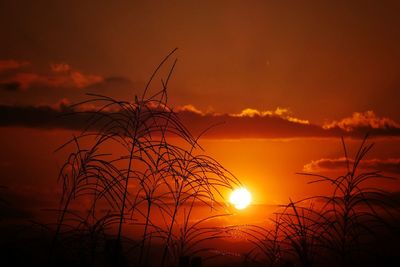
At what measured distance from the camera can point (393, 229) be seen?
645cm

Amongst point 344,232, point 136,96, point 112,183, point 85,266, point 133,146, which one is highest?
point 136,96

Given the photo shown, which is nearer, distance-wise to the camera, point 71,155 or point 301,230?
point 71,155

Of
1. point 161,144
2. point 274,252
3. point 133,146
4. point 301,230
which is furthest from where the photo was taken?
A: point 274,252

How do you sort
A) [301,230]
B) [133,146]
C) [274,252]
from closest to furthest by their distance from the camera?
1. [133,146]
2. [301,230]
3. [274,252]

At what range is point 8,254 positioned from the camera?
7.02 metres

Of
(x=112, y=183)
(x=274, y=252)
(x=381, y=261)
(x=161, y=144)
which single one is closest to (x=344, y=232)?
(x=381, y=261)

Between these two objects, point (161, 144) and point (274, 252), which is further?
point (274, 252)

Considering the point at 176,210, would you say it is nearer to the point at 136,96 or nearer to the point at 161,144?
the point at 161,144

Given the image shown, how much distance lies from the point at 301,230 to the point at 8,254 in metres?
4.90

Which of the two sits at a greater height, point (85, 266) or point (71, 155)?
point (71, 155)

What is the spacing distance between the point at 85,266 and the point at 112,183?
132 cm

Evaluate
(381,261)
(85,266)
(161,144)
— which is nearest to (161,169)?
(161,144)

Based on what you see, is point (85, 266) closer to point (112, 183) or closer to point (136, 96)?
point (112, 183)

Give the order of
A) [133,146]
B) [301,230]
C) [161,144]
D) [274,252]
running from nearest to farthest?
[133,146] < [161,144] < [301,230] < [274,252]
